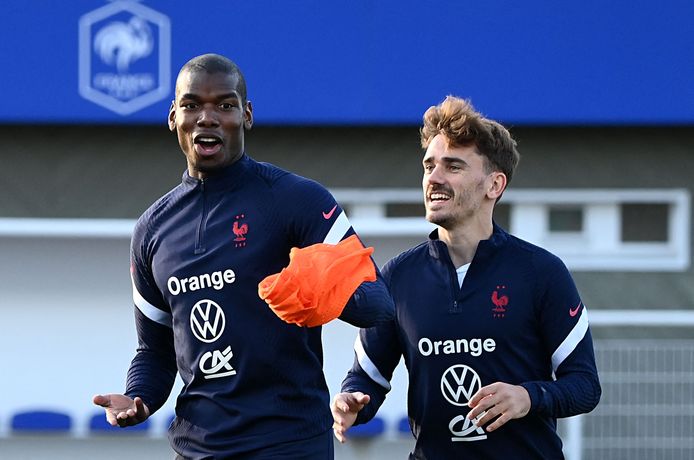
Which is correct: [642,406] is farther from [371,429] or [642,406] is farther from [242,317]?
[242,317]

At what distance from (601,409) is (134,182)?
3.02 meters

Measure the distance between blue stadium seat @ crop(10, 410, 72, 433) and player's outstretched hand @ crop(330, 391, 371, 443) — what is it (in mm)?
2882

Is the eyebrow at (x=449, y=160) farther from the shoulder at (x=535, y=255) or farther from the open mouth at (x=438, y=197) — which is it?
the shoulder at (x=535, y=255)

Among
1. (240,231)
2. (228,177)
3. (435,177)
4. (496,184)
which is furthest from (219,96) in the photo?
(496,184)

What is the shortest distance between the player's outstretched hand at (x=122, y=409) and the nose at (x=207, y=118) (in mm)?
722

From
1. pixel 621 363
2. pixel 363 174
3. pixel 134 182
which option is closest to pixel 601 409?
pixel 621 363

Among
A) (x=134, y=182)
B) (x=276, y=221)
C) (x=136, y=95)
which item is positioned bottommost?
(x=276, y=221)

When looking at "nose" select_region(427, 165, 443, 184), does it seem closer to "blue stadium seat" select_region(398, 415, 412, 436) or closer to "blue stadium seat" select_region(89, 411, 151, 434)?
"blue stadium seat" select_region(398, 415, 412, 436)

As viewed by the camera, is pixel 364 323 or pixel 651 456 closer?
pixel 364 323

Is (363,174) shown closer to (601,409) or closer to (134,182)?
(134,182)

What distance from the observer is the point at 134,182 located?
7.41m

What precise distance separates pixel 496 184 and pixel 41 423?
3.06 meters

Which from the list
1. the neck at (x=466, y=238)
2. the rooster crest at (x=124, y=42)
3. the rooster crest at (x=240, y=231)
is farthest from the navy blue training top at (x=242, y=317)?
the rooster crest at (x=124, y=42)

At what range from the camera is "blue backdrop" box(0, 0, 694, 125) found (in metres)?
6.96
